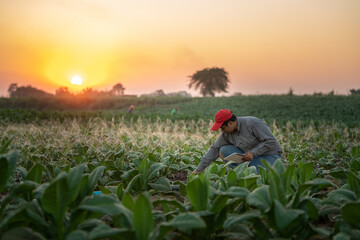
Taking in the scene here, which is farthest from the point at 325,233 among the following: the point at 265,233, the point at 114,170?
the point at 114,170

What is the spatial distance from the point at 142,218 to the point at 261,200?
828mm

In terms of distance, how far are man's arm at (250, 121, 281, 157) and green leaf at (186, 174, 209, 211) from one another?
2870 mm

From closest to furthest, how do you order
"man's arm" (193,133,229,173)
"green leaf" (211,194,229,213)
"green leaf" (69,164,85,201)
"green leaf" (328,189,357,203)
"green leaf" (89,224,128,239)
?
"green leaf" (89,224,128,239), "green leaf" (69,164,85,201), "green leaf" (211,194,229,213), "green leaf" (328,189,357,203), "man's arm" (193,133,229,173)

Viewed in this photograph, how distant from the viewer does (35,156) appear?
5.43 metres

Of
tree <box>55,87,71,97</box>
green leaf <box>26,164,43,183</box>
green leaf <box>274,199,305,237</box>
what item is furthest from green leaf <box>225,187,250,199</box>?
tree <box>55,87,71,97</box>

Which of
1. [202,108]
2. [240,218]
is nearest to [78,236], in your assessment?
[240,218]

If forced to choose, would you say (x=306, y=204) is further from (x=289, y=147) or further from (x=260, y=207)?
(x=289, y=147)

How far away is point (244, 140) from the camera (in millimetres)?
4988

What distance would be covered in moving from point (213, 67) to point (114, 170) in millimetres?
66542

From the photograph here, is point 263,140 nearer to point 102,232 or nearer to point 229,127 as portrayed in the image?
point 229,127

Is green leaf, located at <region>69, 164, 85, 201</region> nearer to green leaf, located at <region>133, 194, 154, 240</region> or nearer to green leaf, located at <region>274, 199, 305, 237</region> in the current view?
green leaf, located at <region>133, 194, 154, 240</region>

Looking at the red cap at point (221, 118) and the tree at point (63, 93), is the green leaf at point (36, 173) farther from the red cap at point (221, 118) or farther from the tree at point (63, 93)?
the tree at point (63, 93)

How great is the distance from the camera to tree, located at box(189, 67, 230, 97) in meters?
66.2

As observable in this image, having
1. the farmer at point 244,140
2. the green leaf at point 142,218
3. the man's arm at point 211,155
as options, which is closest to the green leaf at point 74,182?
the green leaf at point 142,218
